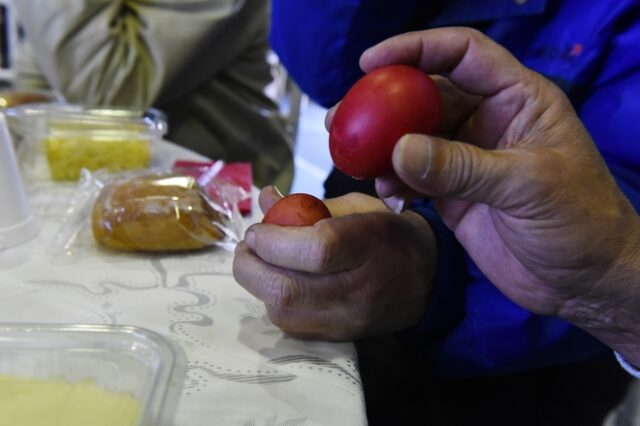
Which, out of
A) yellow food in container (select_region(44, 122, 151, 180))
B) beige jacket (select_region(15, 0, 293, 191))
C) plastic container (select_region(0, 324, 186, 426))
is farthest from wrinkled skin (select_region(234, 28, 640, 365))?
beige jacket (select_region(15, 0, 293, 191))

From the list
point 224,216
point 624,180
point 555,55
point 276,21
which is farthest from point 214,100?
point 624,180

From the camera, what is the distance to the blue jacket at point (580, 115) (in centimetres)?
55

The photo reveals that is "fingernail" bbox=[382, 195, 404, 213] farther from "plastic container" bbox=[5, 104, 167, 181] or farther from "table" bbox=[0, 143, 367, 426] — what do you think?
"plastic container" bbox=[5, 104, 167, 181]

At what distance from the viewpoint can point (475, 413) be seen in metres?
0.67

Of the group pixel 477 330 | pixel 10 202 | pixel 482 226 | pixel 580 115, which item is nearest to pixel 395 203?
pixel 482 226

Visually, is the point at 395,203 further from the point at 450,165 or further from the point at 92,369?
the point at 92,369

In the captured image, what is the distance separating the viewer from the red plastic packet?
0.66 m

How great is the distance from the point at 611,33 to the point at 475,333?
367 mm

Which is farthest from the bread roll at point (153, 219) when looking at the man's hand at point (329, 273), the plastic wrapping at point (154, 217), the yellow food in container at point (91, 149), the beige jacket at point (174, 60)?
the beige jacket at point (174, 60)

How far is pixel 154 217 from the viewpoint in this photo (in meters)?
0.56

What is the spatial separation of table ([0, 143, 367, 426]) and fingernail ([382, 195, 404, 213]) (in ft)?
0.43

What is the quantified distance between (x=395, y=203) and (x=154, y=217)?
257 millimetres

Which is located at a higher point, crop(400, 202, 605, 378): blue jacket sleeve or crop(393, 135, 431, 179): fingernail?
crop(393, 135, 431, 179): fingernail

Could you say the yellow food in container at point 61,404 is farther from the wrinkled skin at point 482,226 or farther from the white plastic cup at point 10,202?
the white plastic cup at point 10,202
